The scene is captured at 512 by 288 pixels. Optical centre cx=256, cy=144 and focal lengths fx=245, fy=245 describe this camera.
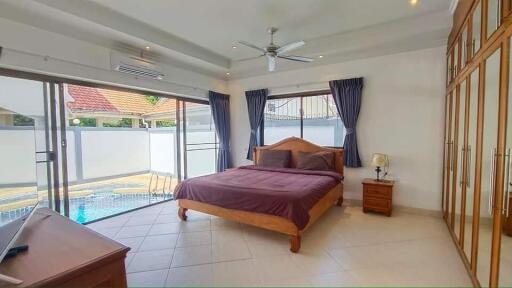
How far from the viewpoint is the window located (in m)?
4.52

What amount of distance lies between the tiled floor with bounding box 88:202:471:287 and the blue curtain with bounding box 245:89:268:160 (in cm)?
216

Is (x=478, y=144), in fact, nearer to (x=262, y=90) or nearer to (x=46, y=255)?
(x=46, y=255)

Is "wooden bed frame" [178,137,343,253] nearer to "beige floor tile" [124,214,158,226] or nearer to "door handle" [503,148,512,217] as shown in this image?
"beige floor tile" [124,214,158,226]

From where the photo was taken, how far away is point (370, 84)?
13.1 feet

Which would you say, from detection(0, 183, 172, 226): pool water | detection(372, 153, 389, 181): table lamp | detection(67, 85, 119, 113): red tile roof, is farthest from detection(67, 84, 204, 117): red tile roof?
detection(372, 153, 389, 181): table lamp

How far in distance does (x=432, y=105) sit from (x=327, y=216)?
7.22 feet

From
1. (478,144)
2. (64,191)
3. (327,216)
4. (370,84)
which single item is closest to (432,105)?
(370,84)

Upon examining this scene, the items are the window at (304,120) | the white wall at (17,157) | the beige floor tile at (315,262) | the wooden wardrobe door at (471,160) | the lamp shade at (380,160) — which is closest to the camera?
the white wall at (17,157)

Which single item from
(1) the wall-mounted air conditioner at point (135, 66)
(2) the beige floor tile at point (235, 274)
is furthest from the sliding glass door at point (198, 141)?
(2) the beige floor tile at point (235, 274)

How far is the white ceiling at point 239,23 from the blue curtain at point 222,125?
1.26m

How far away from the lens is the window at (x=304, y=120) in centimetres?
452

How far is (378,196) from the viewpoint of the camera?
3578mm

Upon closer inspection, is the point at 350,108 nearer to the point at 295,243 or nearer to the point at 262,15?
the point at 262,15

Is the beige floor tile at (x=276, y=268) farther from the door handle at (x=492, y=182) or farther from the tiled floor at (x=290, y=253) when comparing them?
the door handle at (x=492, y=182)
